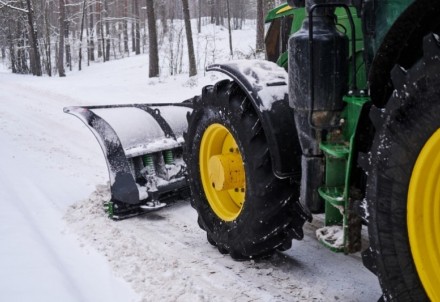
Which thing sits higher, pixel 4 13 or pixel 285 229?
pixel 4 13

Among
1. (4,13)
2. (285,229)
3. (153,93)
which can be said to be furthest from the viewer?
(4,13)

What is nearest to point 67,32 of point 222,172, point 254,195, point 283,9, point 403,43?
point 283,9

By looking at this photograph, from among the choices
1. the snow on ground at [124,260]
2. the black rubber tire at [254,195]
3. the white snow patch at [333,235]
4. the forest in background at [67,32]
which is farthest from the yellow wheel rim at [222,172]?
the forest in background at [67,32]

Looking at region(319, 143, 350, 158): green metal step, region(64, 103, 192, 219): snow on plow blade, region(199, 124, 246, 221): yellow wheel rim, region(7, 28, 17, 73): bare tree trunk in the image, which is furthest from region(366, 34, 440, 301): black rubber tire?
region(7, 28, 17, 73): bare tree trunk

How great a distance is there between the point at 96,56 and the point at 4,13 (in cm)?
1494

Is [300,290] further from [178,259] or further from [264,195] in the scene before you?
[178,259]

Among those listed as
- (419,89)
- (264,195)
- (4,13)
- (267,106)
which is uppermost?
(4,13)

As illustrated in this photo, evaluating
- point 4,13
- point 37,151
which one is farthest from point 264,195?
point 4,13

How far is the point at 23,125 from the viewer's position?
976cm

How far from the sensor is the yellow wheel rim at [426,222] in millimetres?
1698

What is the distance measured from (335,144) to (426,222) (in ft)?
2.46

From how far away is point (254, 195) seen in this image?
2.91 m

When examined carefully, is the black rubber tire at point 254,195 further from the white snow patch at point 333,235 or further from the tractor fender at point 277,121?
the white snow patch at point 333,235

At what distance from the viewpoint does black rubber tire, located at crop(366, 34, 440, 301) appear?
5.32 feet
